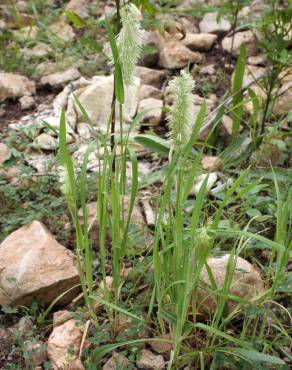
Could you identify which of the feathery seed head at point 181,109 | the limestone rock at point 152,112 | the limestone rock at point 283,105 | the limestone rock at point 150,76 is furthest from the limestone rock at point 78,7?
the feathery seed head at point 181,109

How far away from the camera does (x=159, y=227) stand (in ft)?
5.08

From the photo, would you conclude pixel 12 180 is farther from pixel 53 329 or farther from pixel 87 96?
pixel 53 329

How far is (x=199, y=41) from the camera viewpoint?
Result: 3389 mm

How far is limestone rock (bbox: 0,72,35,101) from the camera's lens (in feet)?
9.84

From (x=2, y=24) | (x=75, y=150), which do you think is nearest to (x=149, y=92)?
(x=75, y=150)

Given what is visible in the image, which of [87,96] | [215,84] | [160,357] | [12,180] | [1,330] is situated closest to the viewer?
[160,357]

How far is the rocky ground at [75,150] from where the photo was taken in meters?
1.75

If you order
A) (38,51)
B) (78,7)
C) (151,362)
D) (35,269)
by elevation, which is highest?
(78,7)

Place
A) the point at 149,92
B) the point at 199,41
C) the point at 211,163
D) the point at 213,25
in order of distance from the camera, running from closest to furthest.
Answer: the point at 211,163 → the point at 149,92 → the point at 199,41 → the point at 213,25

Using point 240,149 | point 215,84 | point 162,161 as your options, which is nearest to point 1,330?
point 162,161

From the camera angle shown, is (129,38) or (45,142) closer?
(129,38)

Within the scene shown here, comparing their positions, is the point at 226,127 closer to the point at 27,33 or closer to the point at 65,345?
the point at 65,345

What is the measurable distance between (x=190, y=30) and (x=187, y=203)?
6.20 feet

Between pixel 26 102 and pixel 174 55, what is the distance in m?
0.93
